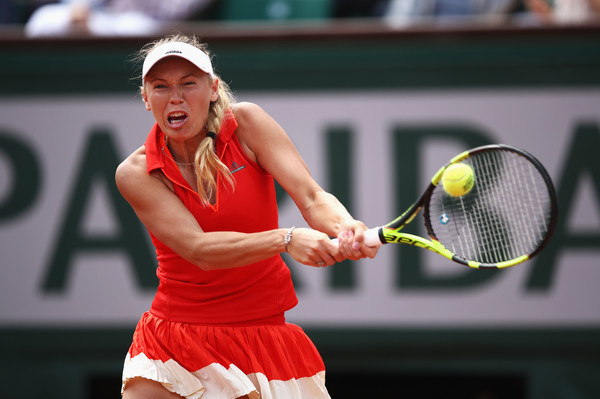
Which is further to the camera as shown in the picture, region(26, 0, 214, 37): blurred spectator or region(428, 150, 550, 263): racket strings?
region(26, 0, 214, 37): blurred spectator

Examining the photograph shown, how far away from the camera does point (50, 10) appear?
588cm

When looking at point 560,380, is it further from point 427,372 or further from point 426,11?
point 426,11

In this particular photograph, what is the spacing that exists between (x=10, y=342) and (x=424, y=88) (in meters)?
2.83

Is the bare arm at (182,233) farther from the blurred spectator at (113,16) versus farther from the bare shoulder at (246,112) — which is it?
the blurred spectator at (113,16)

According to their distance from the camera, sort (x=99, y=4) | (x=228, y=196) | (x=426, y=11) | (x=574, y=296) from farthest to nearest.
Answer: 1. (x=99, y=4)
2. (x=426, y=11)
3. (x=574, y=296)
4. (x=228, y=196)

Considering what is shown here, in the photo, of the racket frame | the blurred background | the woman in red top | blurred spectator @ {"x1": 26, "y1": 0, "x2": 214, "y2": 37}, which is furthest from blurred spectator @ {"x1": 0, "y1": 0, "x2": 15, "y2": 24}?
the racket frame

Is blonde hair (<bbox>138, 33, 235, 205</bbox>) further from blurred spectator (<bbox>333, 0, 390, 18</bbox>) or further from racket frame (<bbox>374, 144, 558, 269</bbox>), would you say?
blurred spectator (<bbox>333, 0, 390, 18</bbox>)

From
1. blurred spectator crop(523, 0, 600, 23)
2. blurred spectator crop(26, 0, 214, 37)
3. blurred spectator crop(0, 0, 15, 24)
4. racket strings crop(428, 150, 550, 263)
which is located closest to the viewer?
racket strings crop(428, 150, 550, 263)

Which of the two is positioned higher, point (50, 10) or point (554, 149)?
point (50, 10)

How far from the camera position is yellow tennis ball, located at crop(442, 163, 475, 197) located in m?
2.83

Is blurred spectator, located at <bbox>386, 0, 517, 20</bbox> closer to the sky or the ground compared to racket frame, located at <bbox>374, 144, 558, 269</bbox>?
closer to the sky

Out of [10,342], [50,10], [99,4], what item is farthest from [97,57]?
[10,342]

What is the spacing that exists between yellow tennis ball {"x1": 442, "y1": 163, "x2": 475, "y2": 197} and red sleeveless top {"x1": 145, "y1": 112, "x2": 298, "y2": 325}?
58 centimetres

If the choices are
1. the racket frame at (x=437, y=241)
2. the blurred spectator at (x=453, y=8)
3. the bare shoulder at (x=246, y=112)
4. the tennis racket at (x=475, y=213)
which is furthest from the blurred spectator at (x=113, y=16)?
the racket frame at (x=437, y=241)
